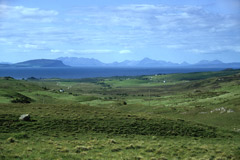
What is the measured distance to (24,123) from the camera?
35.9 meters

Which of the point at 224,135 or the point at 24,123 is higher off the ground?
the point at 24,123

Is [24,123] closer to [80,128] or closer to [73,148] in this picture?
[80,128]

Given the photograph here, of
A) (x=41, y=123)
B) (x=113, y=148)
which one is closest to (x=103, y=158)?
(x=113, y=148)

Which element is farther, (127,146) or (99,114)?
(99,114)

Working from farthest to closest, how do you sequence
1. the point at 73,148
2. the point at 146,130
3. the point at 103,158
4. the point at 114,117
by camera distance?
the point at 114,117 < the point at 146,130 < the point at 73,148 < the point at 103,158

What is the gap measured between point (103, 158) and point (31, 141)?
10.2 m

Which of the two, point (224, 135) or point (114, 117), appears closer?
point (224, 135)

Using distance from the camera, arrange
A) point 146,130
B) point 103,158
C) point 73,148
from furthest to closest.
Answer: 1. point 146,130
2. point 73,148
3. point 103,158

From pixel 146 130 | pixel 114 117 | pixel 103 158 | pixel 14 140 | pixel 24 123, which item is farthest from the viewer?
pixel 114 117

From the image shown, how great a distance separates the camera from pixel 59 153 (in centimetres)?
2294

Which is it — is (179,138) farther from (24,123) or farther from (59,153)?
(24,123)

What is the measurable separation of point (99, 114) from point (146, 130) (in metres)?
11.4

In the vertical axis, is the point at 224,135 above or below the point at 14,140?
below

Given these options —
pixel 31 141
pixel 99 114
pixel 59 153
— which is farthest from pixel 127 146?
pixel 99 114
